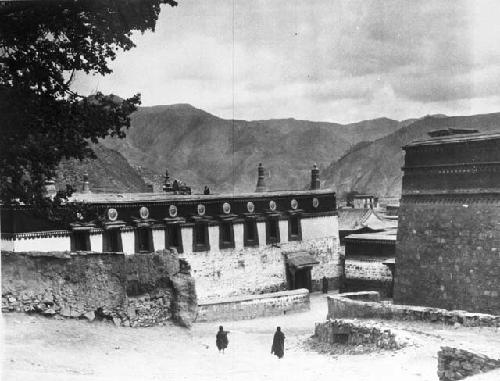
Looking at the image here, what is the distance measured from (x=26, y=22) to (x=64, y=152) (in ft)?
9.59

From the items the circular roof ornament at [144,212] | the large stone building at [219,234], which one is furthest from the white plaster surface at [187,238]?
the circular roof ornament at [144,212]

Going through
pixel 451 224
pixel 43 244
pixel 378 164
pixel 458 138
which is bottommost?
pixel 43 244

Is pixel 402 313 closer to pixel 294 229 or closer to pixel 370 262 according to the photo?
pixel 370 262

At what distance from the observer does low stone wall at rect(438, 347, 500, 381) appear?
1279 cm

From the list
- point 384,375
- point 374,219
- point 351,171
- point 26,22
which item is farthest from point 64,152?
point 351,171

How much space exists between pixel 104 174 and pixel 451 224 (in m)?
46.9

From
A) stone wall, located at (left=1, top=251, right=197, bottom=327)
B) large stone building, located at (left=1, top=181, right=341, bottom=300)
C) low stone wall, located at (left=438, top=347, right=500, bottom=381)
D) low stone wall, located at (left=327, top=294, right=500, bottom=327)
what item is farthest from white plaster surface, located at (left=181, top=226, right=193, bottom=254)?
low stone wall, located at (left=438, top=347, right=500, bottom=381)

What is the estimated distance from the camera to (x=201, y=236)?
32.2m

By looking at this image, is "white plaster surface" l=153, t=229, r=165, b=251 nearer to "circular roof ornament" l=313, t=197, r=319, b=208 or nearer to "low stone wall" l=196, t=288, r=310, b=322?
"low stone wall" l=196, t=288, r=310, b=322

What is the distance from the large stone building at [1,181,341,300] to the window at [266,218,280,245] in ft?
0.18

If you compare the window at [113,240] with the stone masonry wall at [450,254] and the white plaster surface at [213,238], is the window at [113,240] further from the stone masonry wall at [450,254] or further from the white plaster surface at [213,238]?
the stone masonry wall at [450,254]

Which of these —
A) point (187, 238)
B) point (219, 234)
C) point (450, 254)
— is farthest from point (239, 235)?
point (450, 254)

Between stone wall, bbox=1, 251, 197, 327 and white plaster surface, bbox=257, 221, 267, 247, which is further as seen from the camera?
white plaster surface, bbox=257, 221, 267, 247

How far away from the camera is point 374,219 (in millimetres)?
45250
